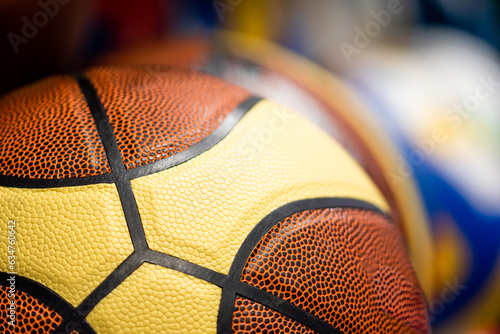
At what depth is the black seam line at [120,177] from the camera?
20.9 inches

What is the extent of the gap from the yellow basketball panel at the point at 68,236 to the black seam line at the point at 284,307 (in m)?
0.15

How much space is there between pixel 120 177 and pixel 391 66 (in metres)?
0.94

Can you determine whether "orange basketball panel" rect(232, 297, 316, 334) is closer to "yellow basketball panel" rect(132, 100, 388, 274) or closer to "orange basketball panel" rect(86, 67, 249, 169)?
"yellow basketball panel" rect(132, 100, 388, 274)

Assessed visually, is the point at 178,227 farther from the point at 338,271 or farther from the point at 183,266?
the point at 338,271

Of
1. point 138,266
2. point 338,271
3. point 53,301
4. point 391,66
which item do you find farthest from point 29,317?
point 391,66

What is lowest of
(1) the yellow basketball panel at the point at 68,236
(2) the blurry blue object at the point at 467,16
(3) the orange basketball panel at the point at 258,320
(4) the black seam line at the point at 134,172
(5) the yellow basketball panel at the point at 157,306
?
(3) the orange basketball panel at the point at 258,320

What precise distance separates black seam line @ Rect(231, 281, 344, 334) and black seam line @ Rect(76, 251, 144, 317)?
0.42 ft

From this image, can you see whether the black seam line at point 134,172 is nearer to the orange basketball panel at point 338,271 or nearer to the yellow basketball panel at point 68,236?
the yellow basketball panel at point 68,236

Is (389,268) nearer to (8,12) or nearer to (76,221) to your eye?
(76,221)

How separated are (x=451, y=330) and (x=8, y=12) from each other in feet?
4.04

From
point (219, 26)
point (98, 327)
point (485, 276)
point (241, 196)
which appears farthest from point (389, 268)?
point (219, 26)

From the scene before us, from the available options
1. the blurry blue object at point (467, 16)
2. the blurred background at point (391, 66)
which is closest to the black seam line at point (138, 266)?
the blurred background at point (391, 66)

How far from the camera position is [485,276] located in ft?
3.40

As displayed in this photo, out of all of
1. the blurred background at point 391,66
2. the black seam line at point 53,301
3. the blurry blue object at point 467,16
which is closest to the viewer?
the black seam line at point 53,301
